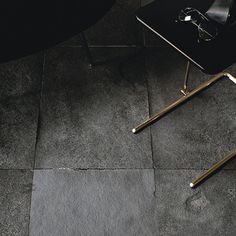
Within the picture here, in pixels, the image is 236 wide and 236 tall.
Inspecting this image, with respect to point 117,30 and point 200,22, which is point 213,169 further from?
point 117,30

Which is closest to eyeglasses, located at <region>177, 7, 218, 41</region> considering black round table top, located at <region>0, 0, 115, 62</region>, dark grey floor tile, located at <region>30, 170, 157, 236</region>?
black round table top, located at <region>0, 0, 115, 62</region>

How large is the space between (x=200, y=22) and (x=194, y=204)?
2.95 feet

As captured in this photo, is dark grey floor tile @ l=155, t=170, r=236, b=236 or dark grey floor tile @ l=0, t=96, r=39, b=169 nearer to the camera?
dark grey floor tile @ l=155, t=170, r=236, b=236

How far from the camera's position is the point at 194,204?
81.5 inches

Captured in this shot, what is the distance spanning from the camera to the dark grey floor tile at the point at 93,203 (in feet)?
6.60

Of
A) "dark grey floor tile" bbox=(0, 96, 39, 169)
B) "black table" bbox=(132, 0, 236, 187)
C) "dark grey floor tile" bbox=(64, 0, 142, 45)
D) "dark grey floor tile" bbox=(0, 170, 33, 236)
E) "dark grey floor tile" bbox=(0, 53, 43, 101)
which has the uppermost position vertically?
"black table" bbox=(132, 0, 236, 187)

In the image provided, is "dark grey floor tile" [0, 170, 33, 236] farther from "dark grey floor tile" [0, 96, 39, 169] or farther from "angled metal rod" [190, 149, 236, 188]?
"angled metal rod" [190, 149, 236, 188]

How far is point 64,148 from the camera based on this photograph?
225 cm

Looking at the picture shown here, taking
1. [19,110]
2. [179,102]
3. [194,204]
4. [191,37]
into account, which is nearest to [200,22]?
[191,37]

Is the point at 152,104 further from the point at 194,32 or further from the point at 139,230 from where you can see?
the point at 139,230

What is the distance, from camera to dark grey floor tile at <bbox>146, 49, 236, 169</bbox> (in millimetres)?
2217

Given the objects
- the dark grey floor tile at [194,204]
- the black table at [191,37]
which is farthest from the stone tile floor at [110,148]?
the black table at [191,37]

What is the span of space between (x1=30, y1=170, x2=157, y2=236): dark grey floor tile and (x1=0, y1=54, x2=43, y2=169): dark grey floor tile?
17cm

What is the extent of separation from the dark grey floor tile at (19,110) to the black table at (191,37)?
873mm
